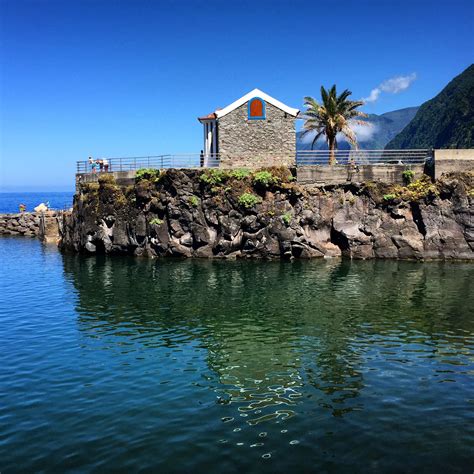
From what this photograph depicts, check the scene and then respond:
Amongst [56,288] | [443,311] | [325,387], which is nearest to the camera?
[325,387]

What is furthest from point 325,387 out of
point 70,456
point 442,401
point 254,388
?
point 70,456

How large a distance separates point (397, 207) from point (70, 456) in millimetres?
37457

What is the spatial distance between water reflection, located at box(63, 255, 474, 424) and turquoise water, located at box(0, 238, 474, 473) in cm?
10

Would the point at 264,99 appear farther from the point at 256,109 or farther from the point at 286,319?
the point at 286,319

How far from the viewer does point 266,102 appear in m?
46.7

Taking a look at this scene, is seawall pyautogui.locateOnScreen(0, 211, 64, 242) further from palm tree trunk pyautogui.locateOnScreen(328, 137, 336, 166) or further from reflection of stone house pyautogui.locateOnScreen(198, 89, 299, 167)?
palm tree trunk pyautogui.locateOnScreen(328, 137, 336, 166)

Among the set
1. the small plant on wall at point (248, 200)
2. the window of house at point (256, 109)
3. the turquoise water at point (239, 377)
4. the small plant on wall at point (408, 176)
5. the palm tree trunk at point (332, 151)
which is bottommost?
the turquoise water at point (239, 377)

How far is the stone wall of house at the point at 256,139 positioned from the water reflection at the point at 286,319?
1216 cm

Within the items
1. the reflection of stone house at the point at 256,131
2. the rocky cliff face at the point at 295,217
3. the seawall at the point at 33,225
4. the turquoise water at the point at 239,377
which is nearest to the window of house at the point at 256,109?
the reflection of stone house at the point at 256,131

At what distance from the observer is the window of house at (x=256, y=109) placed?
1834 inches

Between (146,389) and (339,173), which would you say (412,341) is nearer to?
(146,389)

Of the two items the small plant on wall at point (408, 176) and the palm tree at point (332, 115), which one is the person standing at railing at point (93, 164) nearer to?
the palm tree at point (332, 115)

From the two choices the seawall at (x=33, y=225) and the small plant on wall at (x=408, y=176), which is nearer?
the small plant on wall at (x=408, y=176)

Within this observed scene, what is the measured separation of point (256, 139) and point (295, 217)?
953 cm
